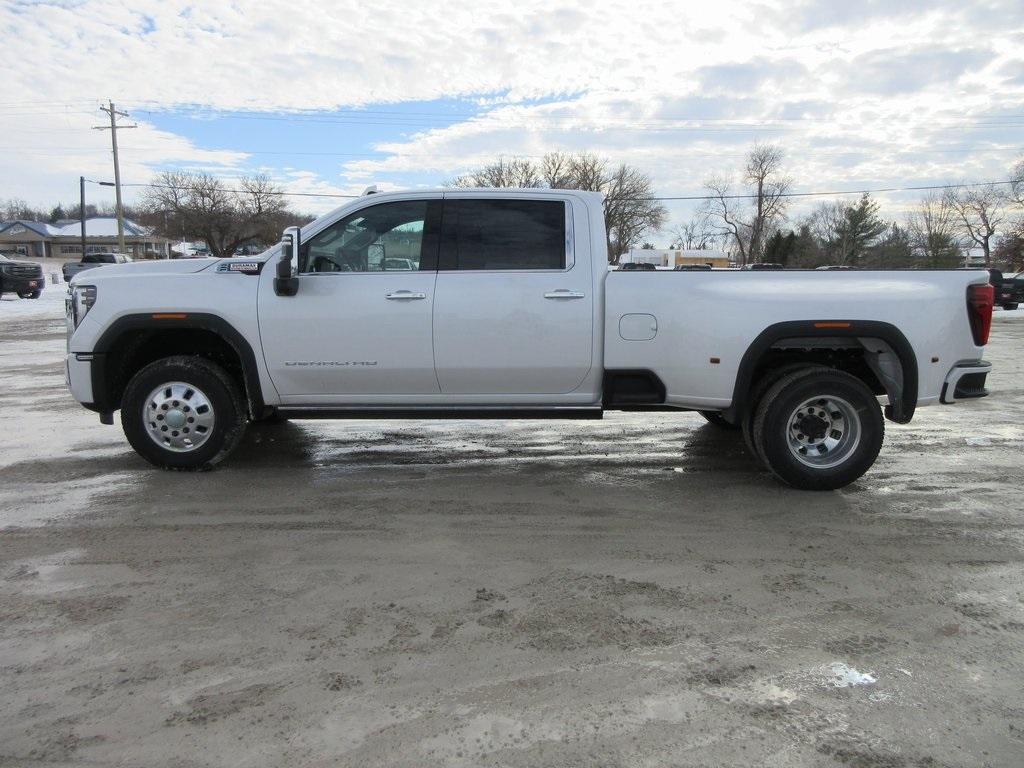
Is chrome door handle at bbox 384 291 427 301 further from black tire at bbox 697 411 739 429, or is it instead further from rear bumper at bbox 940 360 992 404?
rear bumper at bbox 940 360 992 404

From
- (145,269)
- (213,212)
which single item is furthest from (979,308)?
(213,212)

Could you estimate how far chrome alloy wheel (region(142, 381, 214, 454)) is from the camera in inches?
210

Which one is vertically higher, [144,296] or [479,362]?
[144,296]

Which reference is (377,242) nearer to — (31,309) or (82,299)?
(82,299)

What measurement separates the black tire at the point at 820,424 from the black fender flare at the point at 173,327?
144 inches

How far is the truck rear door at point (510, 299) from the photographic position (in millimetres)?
5121

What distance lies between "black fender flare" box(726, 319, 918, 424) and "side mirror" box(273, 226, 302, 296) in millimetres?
3181

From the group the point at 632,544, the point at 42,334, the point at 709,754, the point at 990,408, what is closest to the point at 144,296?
the point at 632,544

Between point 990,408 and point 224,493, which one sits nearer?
point 224,493

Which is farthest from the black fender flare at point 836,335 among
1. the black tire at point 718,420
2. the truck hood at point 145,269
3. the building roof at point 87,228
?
the building roof at point 87,228

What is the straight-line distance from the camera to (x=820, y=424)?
16.9 ft

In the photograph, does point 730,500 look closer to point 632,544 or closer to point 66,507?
point 632,544

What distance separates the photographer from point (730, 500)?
4.98 meters

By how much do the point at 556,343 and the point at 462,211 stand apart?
1.22 metres
